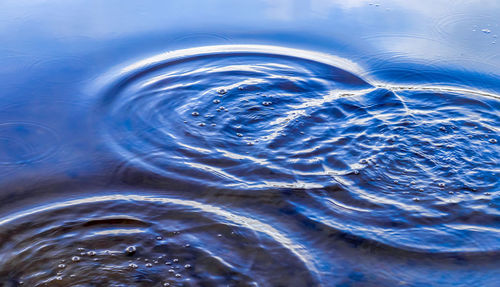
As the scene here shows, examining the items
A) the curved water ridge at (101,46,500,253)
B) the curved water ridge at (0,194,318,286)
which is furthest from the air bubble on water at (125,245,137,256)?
the curved water ridge at (101,46,500,253)

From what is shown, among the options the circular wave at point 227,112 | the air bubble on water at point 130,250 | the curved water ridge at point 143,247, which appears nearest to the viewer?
the curved water ridge at point 143,247

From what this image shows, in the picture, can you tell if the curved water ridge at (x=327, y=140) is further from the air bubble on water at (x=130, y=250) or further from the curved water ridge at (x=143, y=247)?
the air bubble on water at (x=130, y=250)

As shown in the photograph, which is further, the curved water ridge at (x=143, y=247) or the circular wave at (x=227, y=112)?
the circular wave at (x=227, y=112)

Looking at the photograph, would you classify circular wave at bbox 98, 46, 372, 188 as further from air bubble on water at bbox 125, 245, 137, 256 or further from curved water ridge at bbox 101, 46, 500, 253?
air bubble on water at bbox 125, 245, 137, 256

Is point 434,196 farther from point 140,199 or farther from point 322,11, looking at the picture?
point 322,11

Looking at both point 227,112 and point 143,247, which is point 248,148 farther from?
point 143,247

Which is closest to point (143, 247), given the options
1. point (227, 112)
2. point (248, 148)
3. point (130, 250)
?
point (130, 250)

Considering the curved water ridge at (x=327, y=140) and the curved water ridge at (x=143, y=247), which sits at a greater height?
the curved water ridge at (x=327, y=140)

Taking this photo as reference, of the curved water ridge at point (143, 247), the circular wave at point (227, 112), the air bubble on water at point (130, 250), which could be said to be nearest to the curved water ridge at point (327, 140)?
the circular wave at point (227, 112)
